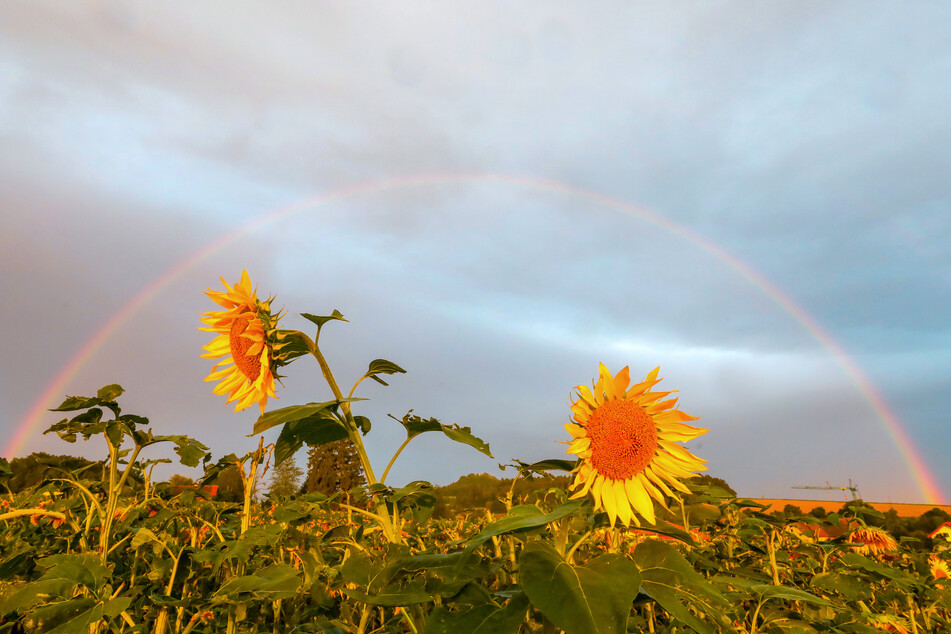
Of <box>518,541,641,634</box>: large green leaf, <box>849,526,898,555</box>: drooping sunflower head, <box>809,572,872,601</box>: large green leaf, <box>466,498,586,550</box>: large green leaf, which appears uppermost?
<box>849,526,898,555</box>: drooping sunflower head

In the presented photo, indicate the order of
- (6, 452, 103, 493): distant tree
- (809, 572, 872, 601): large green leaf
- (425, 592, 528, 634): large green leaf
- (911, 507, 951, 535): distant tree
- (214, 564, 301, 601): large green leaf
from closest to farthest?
(425, 592, 528, 634): large green leaf, (214, 564, 301, 601): large green leaf, (809, 572, 872, 601): large green leaf, (6, 452, 103, 493): distant tree, (911, 507, 951, 535): distant tree

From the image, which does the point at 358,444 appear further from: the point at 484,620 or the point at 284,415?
the point at 484,620

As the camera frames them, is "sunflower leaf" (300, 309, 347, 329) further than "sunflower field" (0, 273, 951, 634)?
Yes

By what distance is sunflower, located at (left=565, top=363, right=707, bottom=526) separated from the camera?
64.2 inches

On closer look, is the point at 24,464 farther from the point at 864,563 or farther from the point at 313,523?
the point at 864,563

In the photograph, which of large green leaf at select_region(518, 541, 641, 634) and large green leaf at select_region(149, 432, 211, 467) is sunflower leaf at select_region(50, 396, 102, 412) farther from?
large green leaf at select_region(518, 541, 641, 634)

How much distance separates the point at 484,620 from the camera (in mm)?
1082

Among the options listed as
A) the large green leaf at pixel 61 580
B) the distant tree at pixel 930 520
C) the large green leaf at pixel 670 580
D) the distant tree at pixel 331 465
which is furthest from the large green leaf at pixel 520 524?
the distant tree at pixel 331 465

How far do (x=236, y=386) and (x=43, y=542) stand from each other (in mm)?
1289

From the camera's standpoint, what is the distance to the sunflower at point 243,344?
1963 mm

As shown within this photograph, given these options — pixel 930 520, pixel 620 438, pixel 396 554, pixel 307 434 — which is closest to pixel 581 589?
pixel 396 554

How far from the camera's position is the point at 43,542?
2500 millimetres

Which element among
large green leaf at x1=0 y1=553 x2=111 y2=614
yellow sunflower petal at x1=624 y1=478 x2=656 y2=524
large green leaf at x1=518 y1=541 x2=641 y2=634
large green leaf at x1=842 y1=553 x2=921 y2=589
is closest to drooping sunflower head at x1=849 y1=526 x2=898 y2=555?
large green leaf at x1=842 y1=553 x2=921 y2=589

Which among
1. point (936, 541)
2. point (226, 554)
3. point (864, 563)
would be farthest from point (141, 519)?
point (936, 541)
